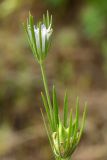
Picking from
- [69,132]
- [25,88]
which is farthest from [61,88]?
[69,132]

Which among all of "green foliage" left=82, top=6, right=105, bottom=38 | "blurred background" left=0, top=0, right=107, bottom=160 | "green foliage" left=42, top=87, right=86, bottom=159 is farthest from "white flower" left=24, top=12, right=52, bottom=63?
"green foliage" left=82, top=6, right=105, bottom=38

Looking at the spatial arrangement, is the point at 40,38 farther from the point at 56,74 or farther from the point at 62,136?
the point at 56,74

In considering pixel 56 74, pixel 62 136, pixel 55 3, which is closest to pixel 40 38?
pixel 62 136

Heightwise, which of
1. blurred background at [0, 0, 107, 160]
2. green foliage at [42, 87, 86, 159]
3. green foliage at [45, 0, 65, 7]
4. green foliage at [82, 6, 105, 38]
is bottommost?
blurred background at [0, 0, 107, 160]

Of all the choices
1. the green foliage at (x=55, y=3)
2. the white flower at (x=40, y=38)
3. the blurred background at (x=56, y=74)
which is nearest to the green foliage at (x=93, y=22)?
the blurred background at (x=56, y=74)

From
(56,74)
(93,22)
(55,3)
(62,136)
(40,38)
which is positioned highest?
(40,38)

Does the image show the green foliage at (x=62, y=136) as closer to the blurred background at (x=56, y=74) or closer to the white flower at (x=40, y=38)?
the white flower at (x=40, y=38)

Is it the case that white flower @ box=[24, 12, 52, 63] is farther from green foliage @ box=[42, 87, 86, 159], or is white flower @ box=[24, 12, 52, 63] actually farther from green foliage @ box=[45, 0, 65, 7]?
green foliage @ box=[45, 0, 65, 7]

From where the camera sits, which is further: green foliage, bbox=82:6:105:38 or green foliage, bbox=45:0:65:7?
green foliage, bbox=45:0:65:7
